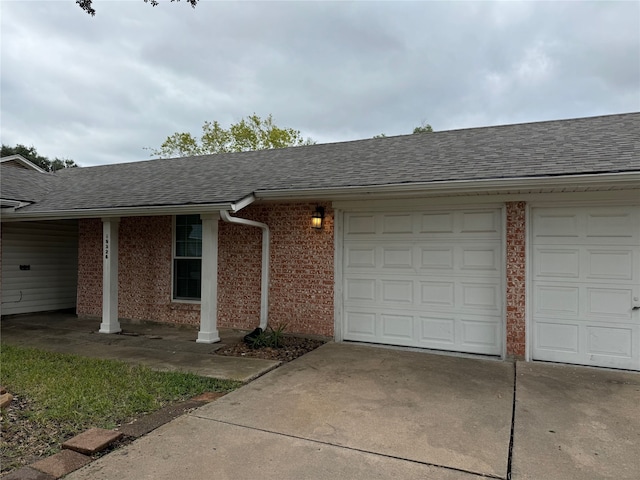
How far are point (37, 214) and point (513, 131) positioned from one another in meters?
9.18

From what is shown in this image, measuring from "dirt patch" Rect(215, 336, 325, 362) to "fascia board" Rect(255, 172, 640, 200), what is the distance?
2385 millimetres

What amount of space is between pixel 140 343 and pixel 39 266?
518 centimetres

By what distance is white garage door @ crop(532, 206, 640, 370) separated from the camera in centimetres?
502

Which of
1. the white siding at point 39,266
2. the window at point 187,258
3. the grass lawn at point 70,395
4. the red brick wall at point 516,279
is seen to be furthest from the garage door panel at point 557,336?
the white siding at point 39,266

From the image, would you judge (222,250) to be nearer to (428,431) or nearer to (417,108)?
(428,431)

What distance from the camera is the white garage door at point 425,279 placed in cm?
571

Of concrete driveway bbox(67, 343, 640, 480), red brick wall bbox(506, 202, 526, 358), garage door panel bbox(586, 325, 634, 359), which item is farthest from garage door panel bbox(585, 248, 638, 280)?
concrete driveway bbox(67, 343, 640, 480)

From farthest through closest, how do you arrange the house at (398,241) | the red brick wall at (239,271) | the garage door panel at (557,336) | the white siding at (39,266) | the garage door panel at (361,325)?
the white siding at (39,266) → the red brick wall at (239,271) → the garage door panel at (361,325) → the garage door panel at (557,336) → the house at (398,241)

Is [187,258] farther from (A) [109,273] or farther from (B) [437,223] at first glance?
(B) [437,223]

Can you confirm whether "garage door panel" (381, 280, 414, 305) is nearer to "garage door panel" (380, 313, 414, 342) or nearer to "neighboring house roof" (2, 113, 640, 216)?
"garage door panel" (380, 313, 414, 342)

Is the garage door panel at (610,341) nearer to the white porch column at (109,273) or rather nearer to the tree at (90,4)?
the tree at (90,4)

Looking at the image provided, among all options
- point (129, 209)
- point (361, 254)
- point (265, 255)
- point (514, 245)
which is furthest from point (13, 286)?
point (514, 245)

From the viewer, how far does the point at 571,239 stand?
527 centimetres

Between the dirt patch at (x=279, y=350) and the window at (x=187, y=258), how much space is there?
2.06 m
